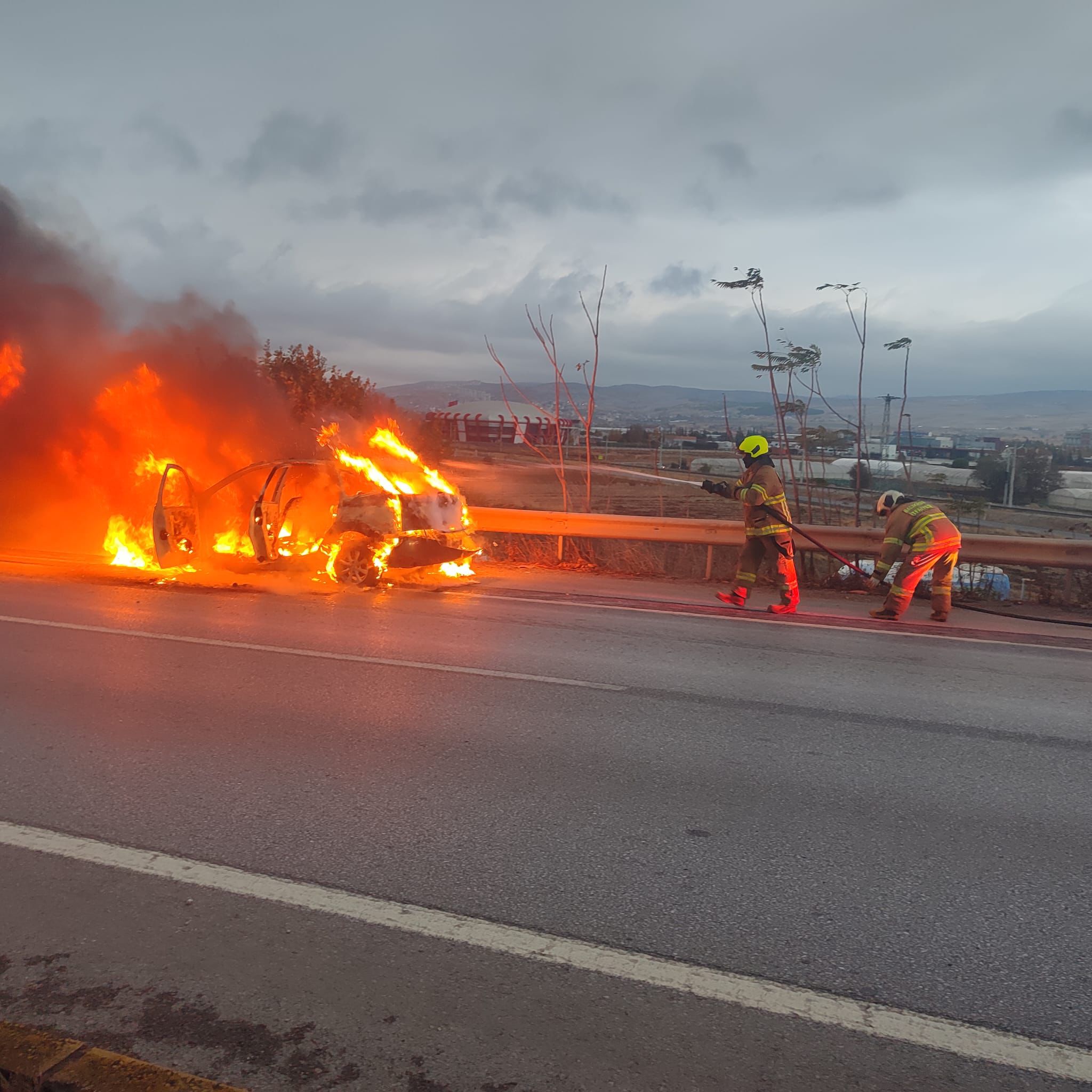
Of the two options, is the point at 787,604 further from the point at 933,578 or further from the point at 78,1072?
the point at 78,1072

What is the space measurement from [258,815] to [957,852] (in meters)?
3.11

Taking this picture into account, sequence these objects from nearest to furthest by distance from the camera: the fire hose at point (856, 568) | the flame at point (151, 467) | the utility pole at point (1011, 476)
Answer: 1. the fire hose at point (856, 568)
2. the flame at point (151, 467)
3. the utility pole at point (1011, 476)

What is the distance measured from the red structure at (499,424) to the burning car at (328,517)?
1.95 meters

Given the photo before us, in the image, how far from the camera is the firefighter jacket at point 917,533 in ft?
30.6

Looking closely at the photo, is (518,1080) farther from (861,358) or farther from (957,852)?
(861,358)

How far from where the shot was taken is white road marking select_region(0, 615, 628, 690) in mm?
6727

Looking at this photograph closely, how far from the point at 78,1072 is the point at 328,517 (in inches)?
352

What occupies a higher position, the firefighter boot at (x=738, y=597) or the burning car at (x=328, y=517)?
the burning car at (x=328, y=517)

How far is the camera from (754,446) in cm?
998

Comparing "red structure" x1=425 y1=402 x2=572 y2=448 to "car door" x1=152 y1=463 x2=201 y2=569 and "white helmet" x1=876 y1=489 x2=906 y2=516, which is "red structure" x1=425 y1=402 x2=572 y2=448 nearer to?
"car door" x1=152 y1=463 x2=201 y2=569

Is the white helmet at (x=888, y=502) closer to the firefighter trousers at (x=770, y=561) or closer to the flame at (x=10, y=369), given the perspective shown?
the firefighter trousers at (x=770, y=561)

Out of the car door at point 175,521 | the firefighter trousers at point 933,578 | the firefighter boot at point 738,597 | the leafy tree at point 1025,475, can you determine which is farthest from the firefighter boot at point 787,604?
the leafy tree at point 1025,475

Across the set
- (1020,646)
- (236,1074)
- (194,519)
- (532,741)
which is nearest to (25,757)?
(532,741)

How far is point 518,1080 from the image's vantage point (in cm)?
256
